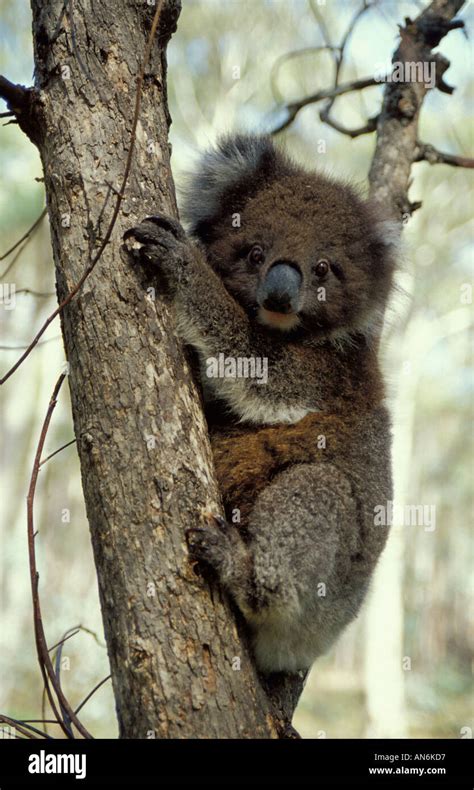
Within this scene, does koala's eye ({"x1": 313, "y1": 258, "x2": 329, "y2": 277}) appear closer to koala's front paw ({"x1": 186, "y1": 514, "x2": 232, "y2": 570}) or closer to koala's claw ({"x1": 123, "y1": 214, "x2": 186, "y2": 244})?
koala's claw ({"x1": 123, "y1": 214, "x2": 186, "y2": 244})

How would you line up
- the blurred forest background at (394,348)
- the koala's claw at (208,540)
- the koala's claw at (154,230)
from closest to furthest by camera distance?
1. the koala's claw at (208,540)
2. the koala's claw at (154,230)
3. the blurred forest background at (394,348)

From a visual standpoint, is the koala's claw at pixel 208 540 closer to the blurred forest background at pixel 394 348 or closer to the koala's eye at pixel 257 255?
the koala's eye at pixel 257 255

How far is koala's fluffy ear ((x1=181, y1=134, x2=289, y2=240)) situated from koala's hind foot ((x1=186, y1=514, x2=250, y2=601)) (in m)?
1.73

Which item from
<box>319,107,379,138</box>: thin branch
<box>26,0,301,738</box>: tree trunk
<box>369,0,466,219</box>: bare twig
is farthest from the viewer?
<box>319,107,379,138</box>: thin branch

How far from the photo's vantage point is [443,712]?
19.2 metres

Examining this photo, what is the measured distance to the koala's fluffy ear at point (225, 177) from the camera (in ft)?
12.7

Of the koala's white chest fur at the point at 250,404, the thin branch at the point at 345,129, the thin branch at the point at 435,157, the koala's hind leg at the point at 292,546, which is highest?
the thin branch at the point at 345,129

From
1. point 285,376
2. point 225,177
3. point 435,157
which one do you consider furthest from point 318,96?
point 285,376

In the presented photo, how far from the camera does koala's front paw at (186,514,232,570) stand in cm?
247

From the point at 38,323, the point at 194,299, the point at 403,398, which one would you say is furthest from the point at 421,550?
the point at 194,299

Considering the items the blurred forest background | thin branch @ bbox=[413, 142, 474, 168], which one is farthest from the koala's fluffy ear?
the blurred forest background

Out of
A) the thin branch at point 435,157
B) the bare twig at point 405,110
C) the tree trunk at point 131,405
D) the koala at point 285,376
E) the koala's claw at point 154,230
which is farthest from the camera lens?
the thin branch at point 435,157

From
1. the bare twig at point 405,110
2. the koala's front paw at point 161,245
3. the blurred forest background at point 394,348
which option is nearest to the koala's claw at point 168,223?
the koala's front paw at point 161,245
